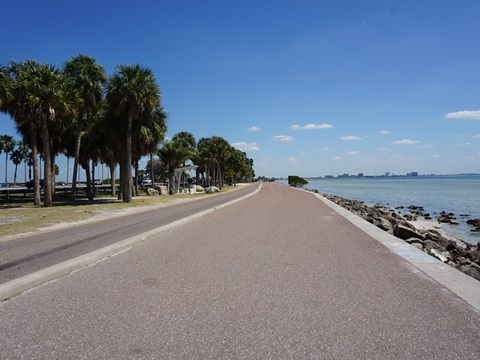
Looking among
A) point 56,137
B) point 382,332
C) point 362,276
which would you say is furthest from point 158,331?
point 56,137

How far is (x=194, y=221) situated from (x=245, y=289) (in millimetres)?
9394

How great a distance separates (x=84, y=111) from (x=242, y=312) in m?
29.7

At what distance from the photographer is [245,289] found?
5.05 m

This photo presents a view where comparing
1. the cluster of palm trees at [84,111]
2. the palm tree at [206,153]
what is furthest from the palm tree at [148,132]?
the palm tree at [206,153]

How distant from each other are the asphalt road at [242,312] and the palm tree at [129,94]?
21181 millimetres

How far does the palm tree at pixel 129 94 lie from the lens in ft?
85.6

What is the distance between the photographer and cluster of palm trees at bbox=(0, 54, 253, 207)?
847 inches

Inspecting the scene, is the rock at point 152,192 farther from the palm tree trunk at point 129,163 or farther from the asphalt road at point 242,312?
the asphalt road at point 242,312

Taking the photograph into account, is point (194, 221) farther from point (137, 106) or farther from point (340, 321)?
point (137, 106)

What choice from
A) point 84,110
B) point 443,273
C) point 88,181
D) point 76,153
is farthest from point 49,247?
point 88,181

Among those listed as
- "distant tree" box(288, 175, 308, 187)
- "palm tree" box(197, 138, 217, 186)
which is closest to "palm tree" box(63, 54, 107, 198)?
"palm tree" box(197, 138, 217, 186)

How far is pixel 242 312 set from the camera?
4.15m

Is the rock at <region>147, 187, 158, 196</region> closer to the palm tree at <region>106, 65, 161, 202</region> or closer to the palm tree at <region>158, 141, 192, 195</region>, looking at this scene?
the palm tree at <region>158, 141, 192, 195</region>

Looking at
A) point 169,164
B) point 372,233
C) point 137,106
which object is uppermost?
point 137,106
